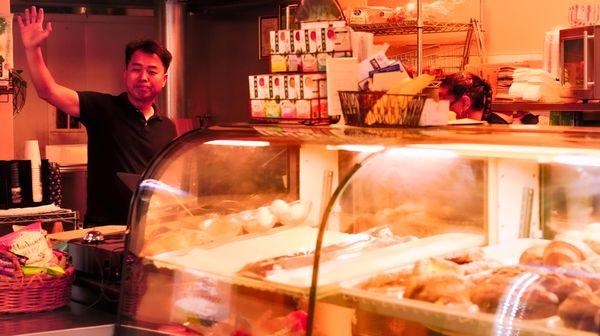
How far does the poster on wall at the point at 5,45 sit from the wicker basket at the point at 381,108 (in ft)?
9.31

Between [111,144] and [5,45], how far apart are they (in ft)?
3.96

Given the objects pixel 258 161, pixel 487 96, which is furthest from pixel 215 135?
pixel 487 96

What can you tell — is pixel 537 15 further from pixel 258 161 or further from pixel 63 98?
pixel 258 161

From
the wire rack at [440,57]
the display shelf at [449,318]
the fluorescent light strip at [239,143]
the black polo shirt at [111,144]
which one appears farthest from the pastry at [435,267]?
the wire rack at [440,57]

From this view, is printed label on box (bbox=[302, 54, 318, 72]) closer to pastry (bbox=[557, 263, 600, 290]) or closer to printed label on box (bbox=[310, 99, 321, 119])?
printed label on box (bbox=[310, 99, 321, 119])

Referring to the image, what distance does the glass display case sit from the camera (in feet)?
6.58

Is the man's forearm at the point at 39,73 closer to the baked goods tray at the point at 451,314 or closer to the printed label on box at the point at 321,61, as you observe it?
the printed label on box at the point at 321,61

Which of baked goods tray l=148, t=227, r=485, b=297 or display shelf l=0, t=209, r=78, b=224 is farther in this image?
display shelf l=0, t=209, r=78, b=224

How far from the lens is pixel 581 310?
1816 millimetres

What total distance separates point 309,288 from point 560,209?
2.38 ft

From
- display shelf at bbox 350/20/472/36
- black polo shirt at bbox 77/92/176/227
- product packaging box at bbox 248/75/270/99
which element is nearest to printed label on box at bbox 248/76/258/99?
product packaging box at bbox 248/75/270/99

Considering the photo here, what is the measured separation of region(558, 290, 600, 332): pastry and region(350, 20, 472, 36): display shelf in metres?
4.80

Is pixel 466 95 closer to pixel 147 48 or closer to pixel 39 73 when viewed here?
pixel 147 48

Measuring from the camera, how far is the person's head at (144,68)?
13.5ft
